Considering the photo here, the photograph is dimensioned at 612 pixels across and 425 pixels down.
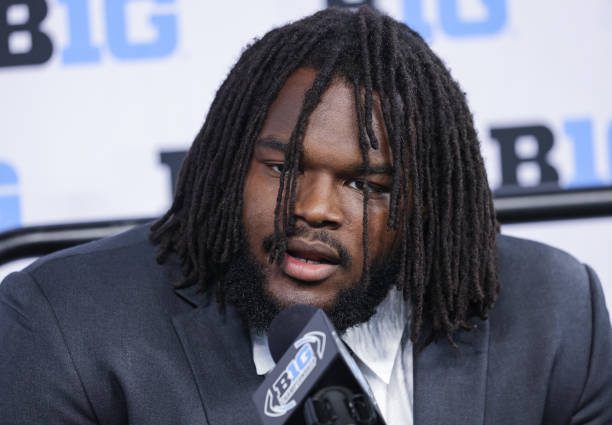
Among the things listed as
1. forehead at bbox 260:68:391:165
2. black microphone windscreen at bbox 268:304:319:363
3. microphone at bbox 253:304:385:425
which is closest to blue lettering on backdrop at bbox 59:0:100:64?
forehead at bbox 260:68:391:165

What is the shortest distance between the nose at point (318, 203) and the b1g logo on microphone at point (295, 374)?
0.47 meters

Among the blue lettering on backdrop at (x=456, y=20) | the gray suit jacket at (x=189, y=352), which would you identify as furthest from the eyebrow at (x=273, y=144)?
the blue lettering on backdrop at (x=456, y=20)

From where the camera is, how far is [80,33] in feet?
8.98

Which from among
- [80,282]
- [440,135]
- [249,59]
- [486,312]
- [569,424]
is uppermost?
[249,59]

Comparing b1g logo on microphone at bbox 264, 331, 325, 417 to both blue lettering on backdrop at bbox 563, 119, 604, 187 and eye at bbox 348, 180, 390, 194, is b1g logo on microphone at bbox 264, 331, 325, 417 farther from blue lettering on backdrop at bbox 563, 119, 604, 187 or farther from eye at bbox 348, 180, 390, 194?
blue lettering on backdrop at bbox 563, 119, 604, 187

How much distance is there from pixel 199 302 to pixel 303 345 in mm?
661

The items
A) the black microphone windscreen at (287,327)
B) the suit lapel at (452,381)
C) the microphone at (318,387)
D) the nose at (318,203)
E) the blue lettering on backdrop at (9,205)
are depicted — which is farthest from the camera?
the blue lettering on backdrop at (9,205)

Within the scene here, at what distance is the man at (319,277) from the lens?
5.65 feet

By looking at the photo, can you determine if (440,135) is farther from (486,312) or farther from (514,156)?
(514,156)

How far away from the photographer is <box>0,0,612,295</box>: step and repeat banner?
274cm

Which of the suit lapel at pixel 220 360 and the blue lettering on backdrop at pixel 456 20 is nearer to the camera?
the suit lapel at pixel 220 360

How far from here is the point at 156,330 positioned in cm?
180

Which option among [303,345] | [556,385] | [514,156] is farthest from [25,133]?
A: [303,345]

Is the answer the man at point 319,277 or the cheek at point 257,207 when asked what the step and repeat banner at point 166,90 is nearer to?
the man at point 319,277
